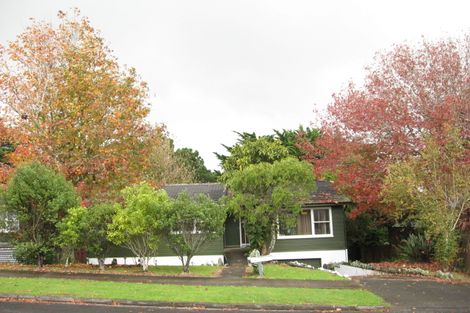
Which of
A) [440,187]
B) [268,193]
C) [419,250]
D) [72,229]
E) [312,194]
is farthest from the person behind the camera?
[312,194]

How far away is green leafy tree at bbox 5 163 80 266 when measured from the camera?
795 inches

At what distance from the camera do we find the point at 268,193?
78.7 feet

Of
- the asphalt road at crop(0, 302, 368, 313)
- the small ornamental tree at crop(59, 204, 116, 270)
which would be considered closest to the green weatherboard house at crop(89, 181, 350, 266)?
the small ornamental tree at crop(59, 204, 116, 270)

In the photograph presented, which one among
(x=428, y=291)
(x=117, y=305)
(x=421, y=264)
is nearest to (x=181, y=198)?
(x=117, y=305)

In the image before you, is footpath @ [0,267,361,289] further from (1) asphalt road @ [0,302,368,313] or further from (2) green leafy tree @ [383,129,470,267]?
(2) green leafy tree @ [383,129,470,267]

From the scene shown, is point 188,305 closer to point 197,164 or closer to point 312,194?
point 312,194

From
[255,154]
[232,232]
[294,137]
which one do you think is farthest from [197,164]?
[232,232]

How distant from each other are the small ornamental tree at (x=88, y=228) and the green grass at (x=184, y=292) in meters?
3.73

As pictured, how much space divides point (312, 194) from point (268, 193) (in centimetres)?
489

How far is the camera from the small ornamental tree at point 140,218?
1934cm

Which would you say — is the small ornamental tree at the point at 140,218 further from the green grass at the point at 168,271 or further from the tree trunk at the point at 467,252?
the tree trunk at the point at 467,252

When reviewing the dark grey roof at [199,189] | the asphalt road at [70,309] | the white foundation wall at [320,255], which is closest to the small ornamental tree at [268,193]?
the white foundation wall at [320,255]

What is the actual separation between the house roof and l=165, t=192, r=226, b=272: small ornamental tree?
6656 millimetres

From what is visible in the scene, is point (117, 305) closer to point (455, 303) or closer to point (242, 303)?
point (242, 303)
